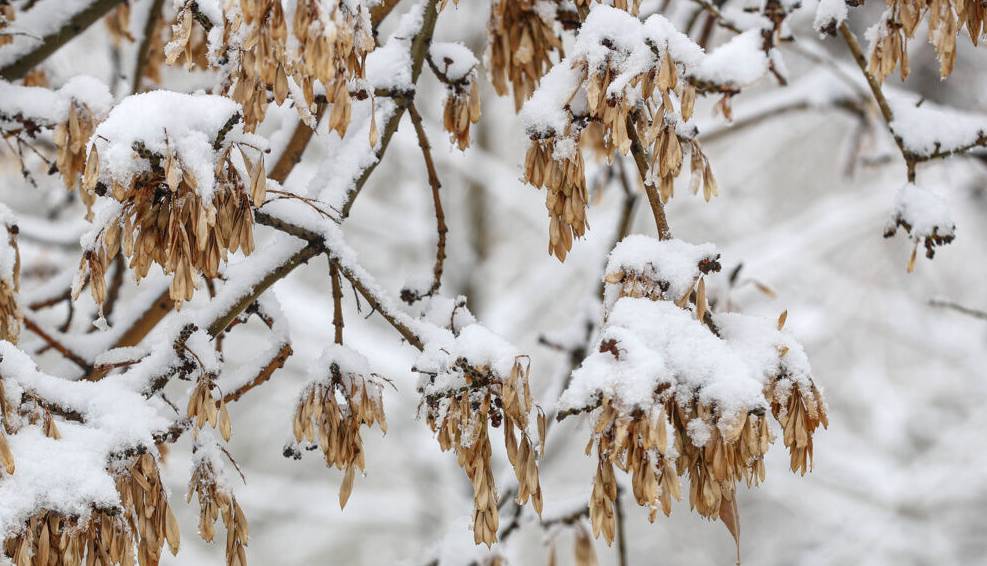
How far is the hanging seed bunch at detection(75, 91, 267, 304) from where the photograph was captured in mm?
1056

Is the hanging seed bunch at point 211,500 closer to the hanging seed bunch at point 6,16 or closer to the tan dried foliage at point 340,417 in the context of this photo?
the tan dried foliage at point 340,417

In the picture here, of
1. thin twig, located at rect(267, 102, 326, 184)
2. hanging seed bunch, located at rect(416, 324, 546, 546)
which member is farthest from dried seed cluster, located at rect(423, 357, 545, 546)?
thin twig, located at rect(267, 102, 326, 184)

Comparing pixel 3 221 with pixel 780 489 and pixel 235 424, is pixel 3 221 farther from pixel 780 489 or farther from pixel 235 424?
pixel 235 424

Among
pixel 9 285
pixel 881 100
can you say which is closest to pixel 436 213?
pixel 9 285

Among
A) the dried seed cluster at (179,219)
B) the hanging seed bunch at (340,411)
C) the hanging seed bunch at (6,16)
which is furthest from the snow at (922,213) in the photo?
the hanging seed bunch at (6,16)

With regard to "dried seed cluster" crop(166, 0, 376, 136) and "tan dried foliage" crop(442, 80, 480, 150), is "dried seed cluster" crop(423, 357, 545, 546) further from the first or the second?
"tan dried foliage" crop(442, 80, 480, 150)

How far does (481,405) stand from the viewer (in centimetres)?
119

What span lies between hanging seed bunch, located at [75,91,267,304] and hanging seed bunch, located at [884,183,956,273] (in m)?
1.09

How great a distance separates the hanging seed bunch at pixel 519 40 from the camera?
5.13 ft

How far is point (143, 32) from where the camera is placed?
2.15 m

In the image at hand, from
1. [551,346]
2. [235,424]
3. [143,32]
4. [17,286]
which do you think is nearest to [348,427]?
[17,286]

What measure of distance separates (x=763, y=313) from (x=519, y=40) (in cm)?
394

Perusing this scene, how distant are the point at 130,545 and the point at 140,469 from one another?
0.10m

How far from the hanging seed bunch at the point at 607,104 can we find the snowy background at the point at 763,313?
3.99m
